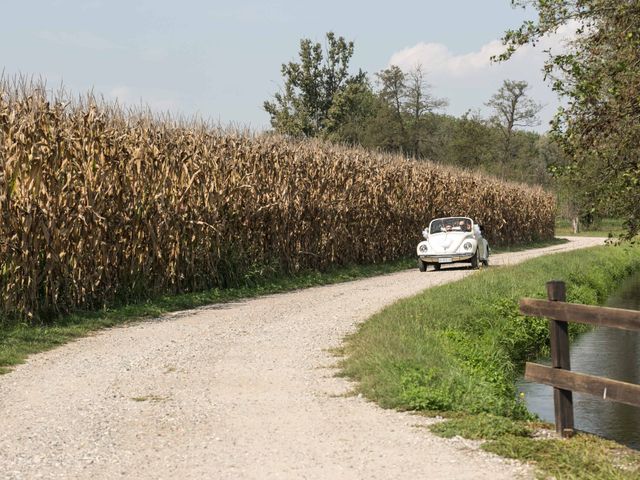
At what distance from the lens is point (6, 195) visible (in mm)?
13750

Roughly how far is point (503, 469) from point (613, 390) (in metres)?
1.60

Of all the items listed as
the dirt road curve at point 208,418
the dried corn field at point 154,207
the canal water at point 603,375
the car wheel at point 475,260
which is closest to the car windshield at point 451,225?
the car wheel at point 475,260

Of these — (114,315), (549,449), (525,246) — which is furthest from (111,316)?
(525,246)

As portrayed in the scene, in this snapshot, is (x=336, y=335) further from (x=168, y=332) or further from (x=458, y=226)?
(x=458, y=226)

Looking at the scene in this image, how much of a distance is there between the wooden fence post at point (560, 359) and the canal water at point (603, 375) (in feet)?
8.37

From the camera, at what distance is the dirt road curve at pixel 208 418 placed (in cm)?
613

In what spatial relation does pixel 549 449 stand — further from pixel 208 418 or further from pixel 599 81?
pixel 599 81

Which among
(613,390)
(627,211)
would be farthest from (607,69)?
(613,390)

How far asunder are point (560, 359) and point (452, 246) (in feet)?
61.6

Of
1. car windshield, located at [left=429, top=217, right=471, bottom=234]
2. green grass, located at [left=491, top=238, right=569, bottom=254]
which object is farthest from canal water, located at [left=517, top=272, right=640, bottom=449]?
green grass, located at [left=491, top=238, right=569, bottom=254]

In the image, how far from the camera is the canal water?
34.1 feet

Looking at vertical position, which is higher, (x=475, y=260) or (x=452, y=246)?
(x=452, y=246)

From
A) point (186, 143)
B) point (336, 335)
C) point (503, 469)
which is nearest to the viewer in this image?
point (503, 469)

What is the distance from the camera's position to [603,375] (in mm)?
13438
